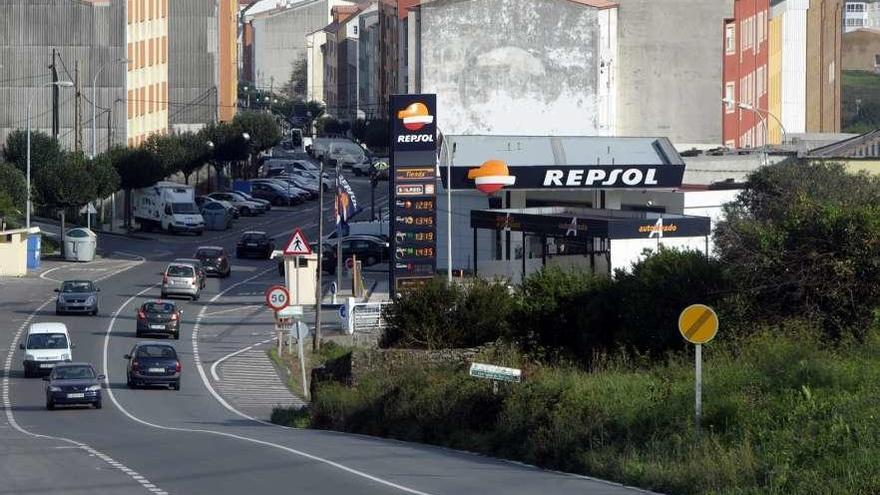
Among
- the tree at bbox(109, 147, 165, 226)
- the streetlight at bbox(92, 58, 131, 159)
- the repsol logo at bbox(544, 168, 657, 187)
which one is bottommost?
the repsol logo at bbox(544, 168, 657, 187)

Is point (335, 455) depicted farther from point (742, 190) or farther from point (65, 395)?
point (742, 190)

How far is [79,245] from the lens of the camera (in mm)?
71312

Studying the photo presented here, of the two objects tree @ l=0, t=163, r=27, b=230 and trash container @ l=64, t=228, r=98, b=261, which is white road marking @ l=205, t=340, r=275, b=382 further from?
tree @ l=0, t=163, r=27, b=230

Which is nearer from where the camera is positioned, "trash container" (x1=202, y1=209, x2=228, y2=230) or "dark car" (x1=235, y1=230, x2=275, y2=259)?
"dark car" (x1=235, y1=230, x2=275, y2=259)

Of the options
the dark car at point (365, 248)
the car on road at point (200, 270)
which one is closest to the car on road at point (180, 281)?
the car on road at point (200, 270)

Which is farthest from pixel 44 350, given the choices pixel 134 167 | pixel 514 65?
pixel 134 167

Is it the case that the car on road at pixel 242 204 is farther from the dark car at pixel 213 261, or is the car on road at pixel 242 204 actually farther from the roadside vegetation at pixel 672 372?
the roadside vegetation at pixel 672 372

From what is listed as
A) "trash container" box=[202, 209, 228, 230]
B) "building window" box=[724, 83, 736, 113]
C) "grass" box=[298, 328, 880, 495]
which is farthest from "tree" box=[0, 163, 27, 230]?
"grass" box=[298, 328, 880, 495]

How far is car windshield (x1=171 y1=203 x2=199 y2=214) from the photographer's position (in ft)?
272

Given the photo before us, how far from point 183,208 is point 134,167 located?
3.32 metres

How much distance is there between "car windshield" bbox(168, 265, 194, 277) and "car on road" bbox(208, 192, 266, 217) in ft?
99.0

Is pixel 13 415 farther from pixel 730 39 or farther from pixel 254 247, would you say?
pixel 730 39

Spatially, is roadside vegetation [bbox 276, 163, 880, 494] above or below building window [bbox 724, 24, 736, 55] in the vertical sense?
below

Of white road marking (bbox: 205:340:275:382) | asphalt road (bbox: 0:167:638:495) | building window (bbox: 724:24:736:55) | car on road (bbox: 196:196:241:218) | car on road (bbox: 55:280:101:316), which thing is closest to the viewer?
asphalt road (bbox: 0:167:638:495)
